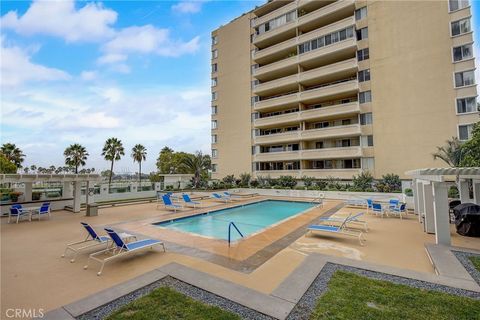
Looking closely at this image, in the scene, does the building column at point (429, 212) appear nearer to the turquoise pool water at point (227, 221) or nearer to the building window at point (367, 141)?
the turquoise pool water at point (227, 221)

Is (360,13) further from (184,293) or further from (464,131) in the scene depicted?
(184,293)

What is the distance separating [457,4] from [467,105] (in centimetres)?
938

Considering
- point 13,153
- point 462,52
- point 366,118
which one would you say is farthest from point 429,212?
point 13,153

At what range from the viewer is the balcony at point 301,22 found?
2666 cm

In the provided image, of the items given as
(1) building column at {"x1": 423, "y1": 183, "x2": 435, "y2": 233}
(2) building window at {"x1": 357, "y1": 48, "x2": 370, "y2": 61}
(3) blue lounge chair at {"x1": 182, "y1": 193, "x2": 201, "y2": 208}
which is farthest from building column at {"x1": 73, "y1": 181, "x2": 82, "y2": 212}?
(2) building window at {"x1": 357, "y1": 48, "x2": 370, "y2": 61}

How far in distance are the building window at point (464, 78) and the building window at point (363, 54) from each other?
827 centimetres

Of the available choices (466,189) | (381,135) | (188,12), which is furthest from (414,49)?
(188,12)

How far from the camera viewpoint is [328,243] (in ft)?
27.1

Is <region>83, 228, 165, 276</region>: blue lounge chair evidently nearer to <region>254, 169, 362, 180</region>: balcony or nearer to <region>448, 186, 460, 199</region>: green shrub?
<region>448, 186, 460, 199</region>: green shrub

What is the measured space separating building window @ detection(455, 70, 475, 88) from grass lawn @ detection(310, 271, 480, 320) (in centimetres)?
2444

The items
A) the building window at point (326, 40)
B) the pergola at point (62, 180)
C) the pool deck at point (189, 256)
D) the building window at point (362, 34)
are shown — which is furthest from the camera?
the building window at point (326, 40)

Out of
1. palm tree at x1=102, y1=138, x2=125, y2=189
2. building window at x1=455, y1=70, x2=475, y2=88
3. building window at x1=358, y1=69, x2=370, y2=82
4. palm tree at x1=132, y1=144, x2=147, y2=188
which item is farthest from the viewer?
palm tree at x1=132, y1=144, x2=147, y2=188

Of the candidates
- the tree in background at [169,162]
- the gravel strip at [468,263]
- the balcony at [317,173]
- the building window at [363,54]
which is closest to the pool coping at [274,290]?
the gravel strip at [468,263]

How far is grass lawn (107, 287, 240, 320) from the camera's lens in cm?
384
